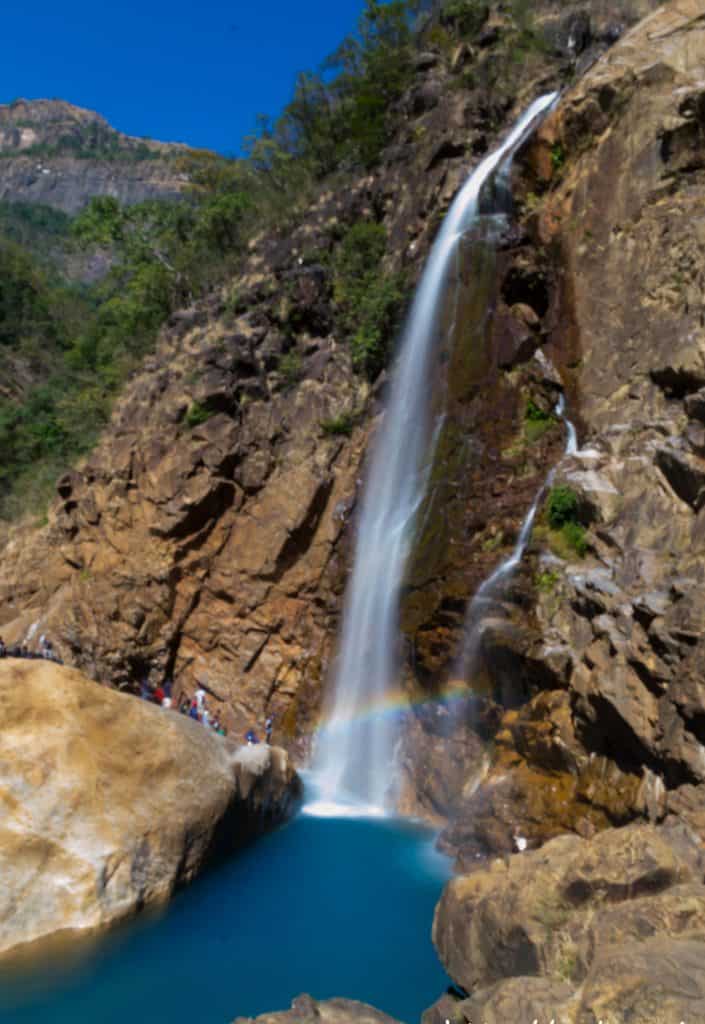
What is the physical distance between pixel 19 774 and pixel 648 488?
32.9 ft

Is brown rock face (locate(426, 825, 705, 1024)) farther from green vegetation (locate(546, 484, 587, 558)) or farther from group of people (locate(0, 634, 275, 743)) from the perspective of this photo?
group of people (locate(0, 634, 275, 743))

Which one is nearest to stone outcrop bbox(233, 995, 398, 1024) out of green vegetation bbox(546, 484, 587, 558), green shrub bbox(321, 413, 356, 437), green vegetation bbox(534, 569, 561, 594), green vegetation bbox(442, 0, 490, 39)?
green vegetation bbox(534, 569, 561, 594)

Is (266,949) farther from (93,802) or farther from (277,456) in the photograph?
(277,456)

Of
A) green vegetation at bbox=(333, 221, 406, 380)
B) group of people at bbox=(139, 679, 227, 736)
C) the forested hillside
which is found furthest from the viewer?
the forested hillside

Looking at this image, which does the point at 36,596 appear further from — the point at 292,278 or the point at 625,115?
the point at 625,115

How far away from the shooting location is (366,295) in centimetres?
2398

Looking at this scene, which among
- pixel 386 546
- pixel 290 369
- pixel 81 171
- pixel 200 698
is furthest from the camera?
pixel 81 171

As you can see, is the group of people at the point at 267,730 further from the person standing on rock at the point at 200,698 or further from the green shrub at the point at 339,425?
the green shrub at the point at 339,425

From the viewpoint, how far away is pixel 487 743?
12977 millimetres

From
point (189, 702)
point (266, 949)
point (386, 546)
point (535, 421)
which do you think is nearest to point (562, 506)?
point (535, 421)

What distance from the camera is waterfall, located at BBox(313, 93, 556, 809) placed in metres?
16.3

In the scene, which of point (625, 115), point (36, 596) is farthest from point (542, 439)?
point (36, 596)

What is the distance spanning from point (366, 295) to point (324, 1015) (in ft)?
67.2

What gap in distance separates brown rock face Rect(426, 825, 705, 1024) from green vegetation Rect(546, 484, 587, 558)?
5855 millimetres
